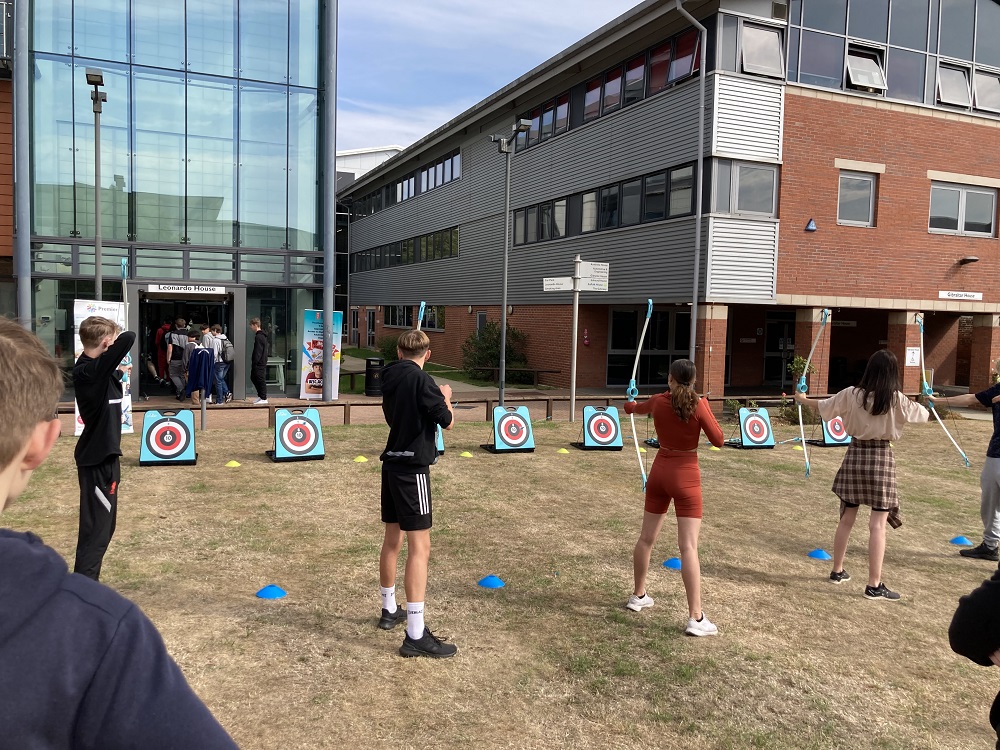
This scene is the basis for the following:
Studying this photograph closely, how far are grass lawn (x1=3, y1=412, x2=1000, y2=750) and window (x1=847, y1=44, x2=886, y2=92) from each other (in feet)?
43.1

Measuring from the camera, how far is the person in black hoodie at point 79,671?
1078 mm

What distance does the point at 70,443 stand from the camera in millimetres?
12523

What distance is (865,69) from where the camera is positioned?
1925 cm

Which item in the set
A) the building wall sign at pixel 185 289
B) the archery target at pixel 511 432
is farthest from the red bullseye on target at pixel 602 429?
the building wall sign at pixel 185 289

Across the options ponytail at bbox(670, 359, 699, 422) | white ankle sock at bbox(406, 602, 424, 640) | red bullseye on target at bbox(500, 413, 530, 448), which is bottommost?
white ankle sock at bbox(406, 602, 424, 640)

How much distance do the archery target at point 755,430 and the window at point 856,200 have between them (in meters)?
7.66

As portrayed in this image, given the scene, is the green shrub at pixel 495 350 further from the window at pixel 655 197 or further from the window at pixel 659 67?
the window at pixel 659 67

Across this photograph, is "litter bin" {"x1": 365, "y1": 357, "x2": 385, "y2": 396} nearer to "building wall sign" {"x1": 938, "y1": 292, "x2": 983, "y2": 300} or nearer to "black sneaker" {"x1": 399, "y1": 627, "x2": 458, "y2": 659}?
"building wall sign" {"x1": 938, "y1": 292, "x2": 983, "y2": 300}

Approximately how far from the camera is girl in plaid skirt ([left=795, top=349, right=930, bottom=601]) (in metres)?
6.06

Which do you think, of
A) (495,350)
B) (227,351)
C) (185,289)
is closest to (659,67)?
(495,350)

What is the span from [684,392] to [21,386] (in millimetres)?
4596

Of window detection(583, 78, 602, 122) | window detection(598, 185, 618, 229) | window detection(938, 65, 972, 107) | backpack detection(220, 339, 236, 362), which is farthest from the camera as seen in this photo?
window detection(583, 78, 602, 122)

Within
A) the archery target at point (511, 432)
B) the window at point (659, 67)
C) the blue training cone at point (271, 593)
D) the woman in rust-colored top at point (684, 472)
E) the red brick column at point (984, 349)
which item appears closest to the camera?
the woman in rust-colored top at point (684, 472)

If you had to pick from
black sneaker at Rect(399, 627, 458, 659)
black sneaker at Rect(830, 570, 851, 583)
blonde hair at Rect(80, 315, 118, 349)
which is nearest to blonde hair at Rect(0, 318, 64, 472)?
black sneaker at Rect(399, 627, 458, 659)
